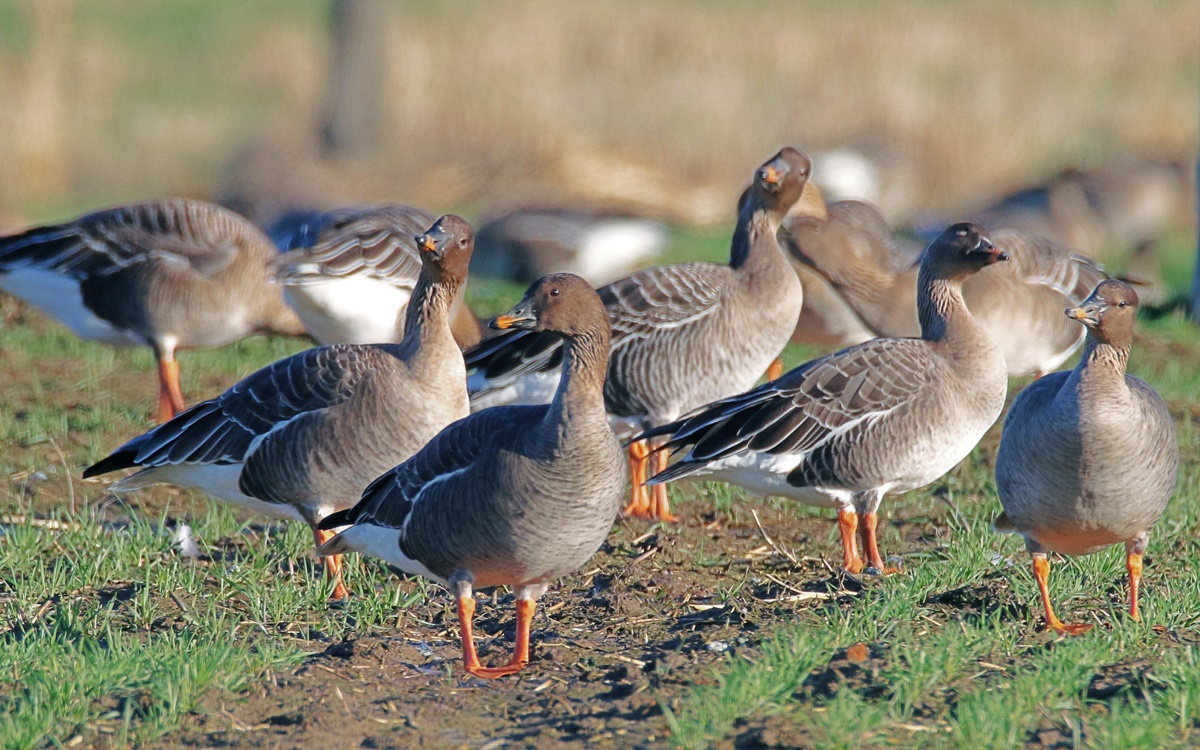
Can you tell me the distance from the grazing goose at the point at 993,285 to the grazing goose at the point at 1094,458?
10.2 feet

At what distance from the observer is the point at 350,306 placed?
862 centimetres

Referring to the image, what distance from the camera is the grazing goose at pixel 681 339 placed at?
7.36 m

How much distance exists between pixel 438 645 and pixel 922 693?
179cm

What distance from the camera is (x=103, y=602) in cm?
549

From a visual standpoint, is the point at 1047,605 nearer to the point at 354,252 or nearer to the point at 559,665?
the point at 559,665

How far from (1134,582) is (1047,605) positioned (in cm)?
43

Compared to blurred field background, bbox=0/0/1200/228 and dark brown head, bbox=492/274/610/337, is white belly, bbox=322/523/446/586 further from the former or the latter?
blurred field background, bbox=0/0/1200/228

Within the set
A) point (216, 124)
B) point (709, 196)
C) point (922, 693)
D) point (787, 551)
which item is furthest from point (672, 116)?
point (922, 693)

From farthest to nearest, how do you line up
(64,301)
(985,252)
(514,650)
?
(64,301) → (985,252) → (514,650)

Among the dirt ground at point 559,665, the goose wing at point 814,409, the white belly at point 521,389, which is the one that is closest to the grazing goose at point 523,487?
the dirt ground at point 559,665

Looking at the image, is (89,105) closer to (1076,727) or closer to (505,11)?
(505,11)

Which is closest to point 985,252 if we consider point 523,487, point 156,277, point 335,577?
point 523,487

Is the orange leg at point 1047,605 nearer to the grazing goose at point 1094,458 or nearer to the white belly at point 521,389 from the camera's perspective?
the grazing goose at point 1094,458

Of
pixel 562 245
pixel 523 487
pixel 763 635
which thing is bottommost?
pixel 562 245
